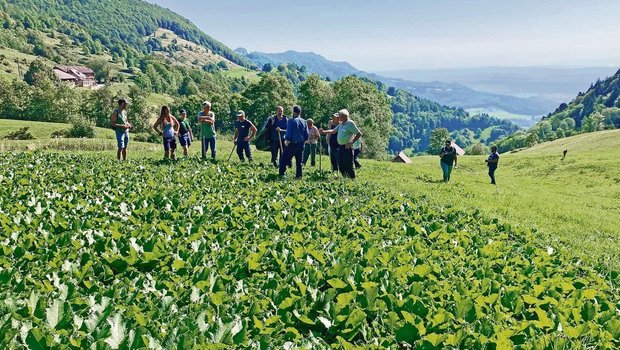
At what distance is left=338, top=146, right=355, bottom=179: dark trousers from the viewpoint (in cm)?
1841

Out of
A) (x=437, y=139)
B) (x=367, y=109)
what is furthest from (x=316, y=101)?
(x=437, y=139)

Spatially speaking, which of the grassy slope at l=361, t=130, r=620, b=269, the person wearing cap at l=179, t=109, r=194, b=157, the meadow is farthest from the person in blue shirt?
the person wearing cap at l=179, t=109, r=194, b=157

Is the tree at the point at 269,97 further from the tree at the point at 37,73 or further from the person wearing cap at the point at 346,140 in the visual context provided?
the tree at the point at 37,73

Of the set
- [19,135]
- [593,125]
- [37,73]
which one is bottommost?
[593,125]

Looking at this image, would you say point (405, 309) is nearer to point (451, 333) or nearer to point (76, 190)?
point (451, 333)

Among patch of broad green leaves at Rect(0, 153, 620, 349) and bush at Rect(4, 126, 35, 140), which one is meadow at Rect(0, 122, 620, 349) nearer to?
patch of broad green leaves at Rect(0, 153, 620, 349)

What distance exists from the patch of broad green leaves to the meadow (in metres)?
0.02

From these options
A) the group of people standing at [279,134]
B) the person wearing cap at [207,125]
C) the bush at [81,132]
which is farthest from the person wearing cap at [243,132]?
the bush at [81,132]

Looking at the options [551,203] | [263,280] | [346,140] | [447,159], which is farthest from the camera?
[447,159]

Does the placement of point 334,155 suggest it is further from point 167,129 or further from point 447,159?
point 447,159

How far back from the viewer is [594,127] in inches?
6284

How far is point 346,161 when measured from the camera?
61.0ft

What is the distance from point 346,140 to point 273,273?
39.7 feet

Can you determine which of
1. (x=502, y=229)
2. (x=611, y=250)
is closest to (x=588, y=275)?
(x=502, y=229)
